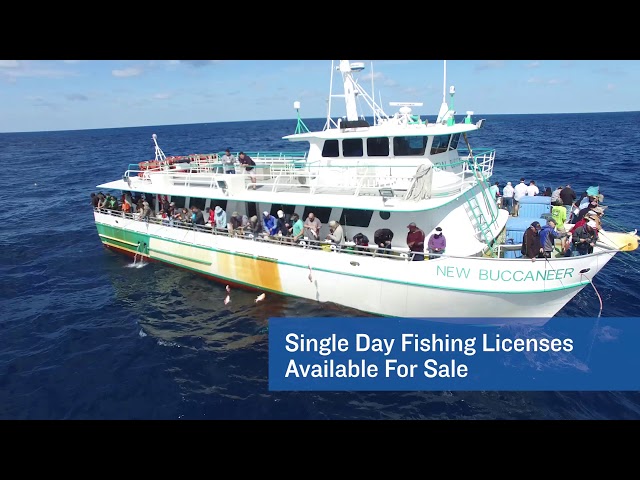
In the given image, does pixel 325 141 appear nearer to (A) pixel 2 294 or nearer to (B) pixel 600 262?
(B) pixel 600 262

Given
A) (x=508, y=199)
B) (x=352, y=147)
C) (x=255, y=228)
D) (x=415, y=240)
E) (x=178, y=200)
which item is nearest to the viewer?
(x=415, y=240)

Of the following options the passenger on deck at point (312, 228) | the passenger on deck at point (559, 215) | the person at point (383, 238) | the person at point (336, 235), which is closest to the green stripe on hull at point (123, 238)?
the passenger on deck at point (312, 228)

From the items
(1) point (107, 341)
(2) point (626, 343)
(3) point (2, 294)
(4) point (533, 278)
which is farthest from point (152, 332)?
(2) point (626, 343)

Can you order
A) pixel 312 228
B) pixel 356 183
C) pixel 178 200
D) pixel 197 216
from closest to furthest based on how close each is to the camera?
1. pixel 312 228
2. pixel 356 183
3. pixel 197 216
4. pixel 178 200

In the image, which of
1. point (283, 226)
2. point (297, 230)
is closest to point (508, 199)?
point (297, 230)

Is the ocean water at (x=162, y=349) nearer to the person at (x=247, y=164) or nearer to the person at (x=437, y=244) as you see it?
the person at (x=437, y=244)

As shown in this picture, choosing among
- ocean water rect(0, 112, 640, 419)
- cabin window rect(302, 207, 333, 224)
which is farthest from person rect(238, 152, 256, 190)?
ocean water rect(0, 112, 640, 419)

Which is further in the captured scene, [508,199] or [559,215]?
[508,199]

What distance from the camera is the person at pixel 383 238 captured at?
41.2ft

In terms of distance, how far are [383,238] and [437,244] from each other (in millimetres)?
1752

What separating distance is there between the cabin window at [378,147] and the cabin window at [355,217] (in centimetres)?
206

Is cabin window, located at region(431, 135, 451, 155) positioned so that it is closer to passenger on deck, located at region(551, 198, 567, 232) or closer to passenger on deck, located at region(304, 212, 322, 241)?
passenger on deck, located at region(551, 198, 567, 232)

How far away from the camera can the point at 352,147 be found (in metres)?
14.2

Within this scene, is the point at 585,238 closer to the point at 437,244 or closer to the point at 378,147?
the point at 437,244
